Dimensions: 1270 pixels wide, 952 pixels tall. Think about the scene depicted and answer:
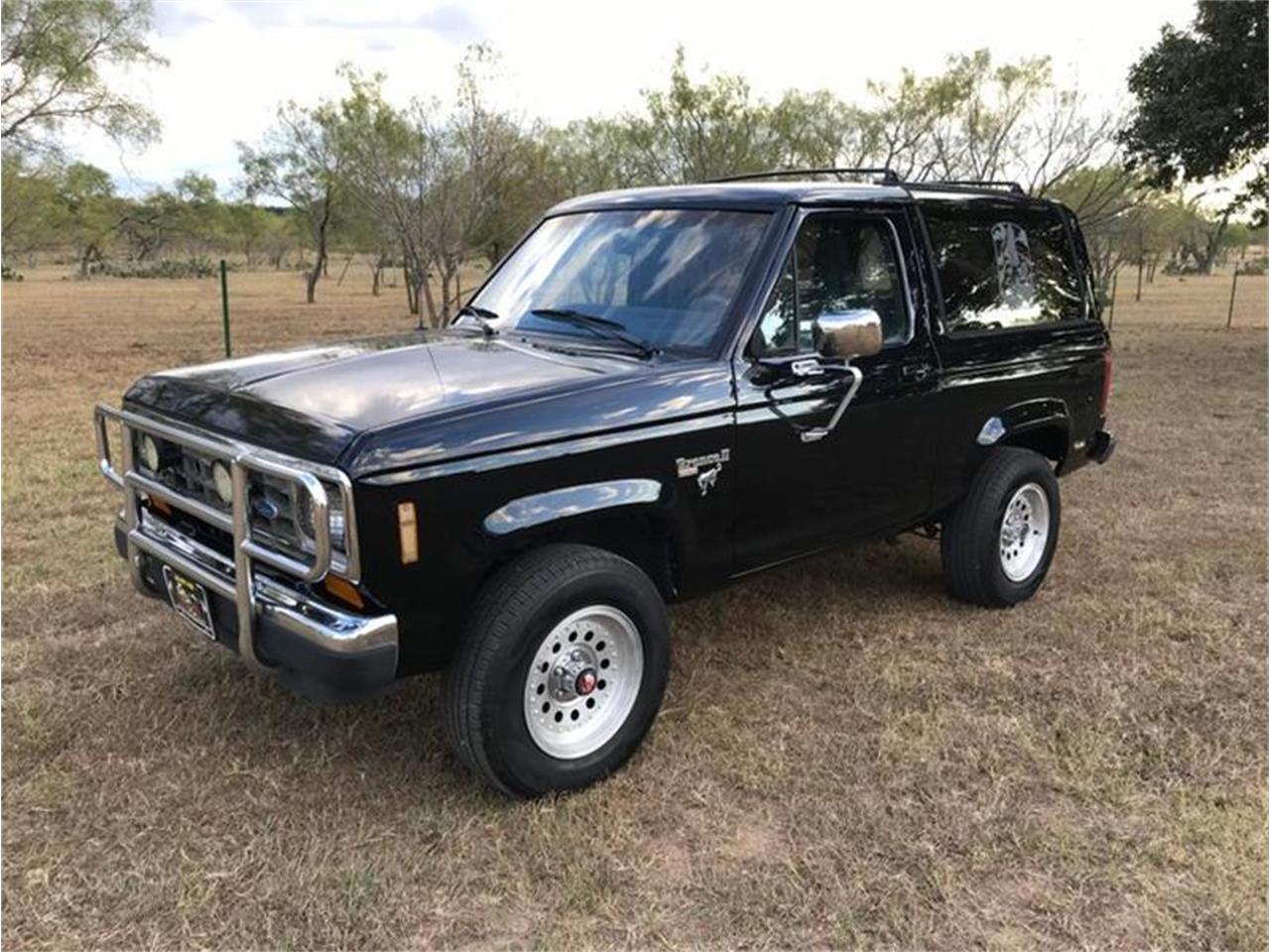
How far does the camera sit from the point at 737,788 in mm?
3512

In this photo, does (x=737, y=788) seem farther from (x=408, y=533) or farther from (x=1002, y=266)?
(x=1002, y=266)

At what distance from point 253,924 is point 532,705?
1023mm

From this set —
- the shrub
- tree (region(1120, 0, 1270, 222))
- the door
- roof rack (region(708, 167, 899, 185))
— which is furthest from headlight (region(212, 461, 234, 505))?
the shrub

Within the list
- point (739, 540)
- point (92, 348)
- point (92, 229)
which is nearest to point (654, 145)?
point (92, 348)

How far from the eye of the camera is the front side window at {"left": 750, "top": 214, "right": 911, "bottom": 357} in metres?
3.88

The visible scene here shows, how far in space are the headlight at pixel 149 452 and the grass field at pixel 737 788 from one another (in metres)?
0.98

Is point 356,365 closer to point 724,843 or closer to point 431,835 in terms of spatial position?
point 431,835

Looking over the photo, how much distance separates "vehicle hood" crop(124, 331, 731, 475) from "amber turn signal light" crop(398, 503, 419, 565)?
140 millimetres

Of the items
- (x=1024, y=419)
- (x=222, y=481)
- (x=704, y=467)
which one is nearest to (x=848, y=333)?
(x=704, y=467)

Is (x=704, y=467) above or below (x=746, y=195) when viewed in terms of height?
below

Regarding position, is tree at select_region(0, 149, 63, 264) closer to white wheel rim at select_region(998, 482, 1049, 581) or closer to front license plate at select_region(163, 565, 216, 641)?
front license plate at select_region(163, 565, 216, 641)

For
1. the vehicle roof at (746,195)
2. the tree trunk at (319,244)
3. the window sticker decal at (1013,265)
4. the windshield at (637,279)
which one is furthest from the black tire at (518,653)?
the tree trunk at (319,244)

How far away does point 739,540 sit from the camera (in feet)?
12.6

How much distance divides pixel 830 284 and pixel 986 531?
5.20 ft
